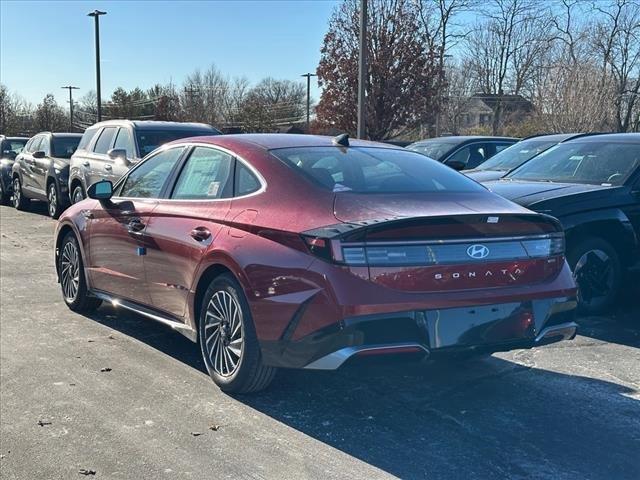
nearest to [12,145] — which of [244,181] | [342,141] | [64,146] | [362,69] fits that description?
[64,146]

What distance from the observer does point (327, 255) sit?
354cm

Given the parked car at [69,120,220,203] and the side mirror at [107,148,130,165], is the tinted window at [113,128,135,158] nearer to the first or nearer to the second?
the parked car at [69,120,220,203]

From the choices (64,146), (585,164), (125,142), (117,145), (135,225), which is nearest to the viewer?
(135,225)

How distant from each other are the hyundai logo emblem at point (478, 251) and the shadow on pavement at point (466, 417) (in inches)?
27.8

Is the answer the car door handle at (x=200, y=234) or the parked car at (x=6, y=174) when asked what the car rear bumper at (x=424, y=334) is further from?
the parked car at (x=6, y=174)

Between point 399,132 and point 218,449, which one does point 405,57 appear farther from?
point 218,449

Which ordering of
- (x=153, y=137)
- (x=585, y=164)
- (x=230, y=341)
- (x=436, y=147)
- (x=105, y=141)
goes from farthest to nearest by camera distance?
(x=436, y=147) < (x=105, y=141) < (x=153, y=137) < (x=585, y=164) < (x=230, y=341)

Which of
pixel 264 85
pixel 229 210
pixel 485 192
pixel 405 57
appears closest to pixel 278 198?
pixel 229 210

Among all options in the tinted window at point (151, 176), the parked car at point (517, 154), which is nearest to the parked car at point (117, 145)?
the parked car at point (517, 154)

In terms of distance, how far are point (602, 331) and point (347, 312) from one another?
340 centimetres

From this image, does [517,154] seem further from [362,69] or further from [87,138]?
[362,69]

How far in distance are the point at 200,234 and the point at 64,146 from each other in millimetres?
11674

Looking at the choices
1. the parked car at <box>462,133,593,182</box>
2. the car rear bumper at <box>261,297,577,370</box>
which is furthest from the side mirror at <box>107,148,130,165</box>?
the car rear bumper at <box>261,297,577,370</box>

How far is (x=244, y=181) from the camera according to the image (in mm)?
4402
